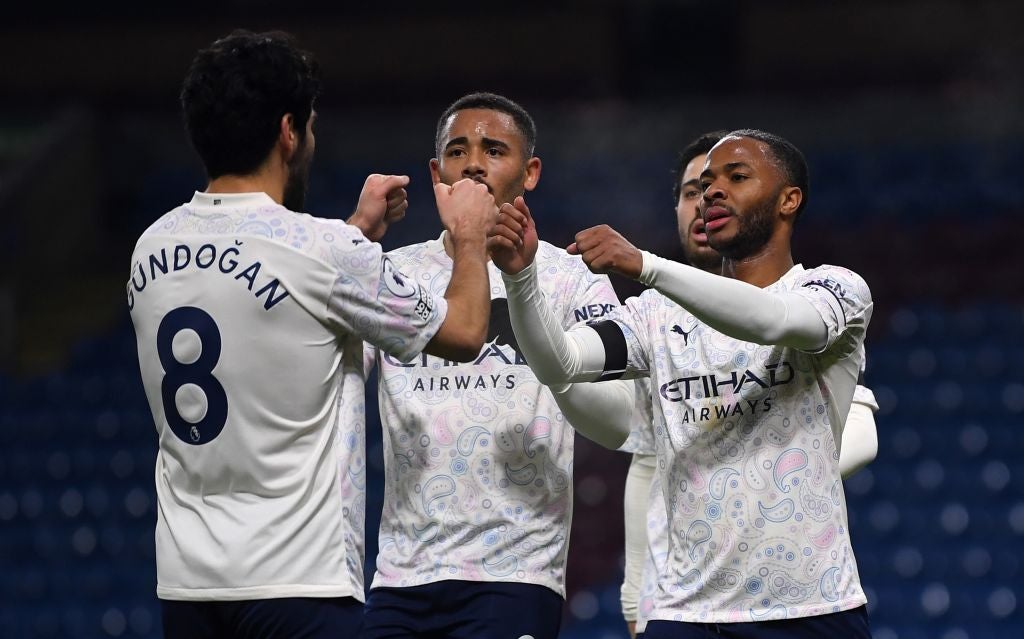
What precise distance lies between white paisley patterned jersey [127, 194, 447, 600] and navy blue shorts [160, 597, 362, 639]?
0.03m

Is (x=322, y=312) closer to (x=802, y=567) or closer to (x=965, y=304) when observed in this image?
(x=802, y=567)

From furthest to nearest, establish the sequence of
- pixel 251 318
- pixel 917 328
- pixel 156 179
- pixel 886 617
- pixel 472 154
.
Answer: pixel 156 179
pixel 917 328
pixel 886 617
pixel 472 154
pixel 251 318

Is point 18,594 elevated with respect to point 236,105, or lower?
lower

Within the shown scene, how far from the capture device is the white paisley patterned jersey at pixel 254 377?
2656 millimetres

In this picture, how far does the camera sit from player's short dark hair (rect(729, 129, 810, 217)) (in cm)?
346

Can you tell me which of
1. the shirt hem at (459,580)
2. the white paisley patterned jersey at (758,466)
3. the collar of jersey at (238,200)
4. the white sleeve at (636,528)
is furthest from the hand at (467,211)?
the white sleeve at (636,528)

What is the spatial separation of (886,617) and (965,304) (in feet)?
11.7

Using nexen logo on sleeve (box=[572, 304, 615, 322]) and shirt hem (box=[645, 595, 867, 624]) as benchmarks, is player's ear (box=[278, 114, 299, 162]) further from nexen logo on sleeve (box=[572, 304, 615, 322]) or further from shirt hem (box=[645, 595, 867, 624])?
shirt hem (box=[645, 595, 867, 624])

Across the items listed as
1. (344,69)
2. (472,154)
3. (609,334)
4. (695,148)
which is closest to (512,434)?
(609,334)

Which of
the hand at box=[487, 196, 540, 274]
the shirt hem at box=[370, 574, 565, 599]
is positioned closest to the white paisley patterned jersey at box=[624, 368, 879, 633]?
the shirt hem at box=[370, 574, 565, 599]

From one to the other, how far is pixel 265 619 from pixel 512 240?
1.07 metres

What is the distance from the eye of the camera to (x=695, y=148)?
4340 millimetres

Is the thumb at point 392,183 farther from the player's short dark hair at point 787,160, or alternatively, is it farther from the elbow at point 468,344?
the player's short dark hair at point 787,160

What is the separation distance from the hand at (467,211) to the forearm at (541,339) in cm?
21
